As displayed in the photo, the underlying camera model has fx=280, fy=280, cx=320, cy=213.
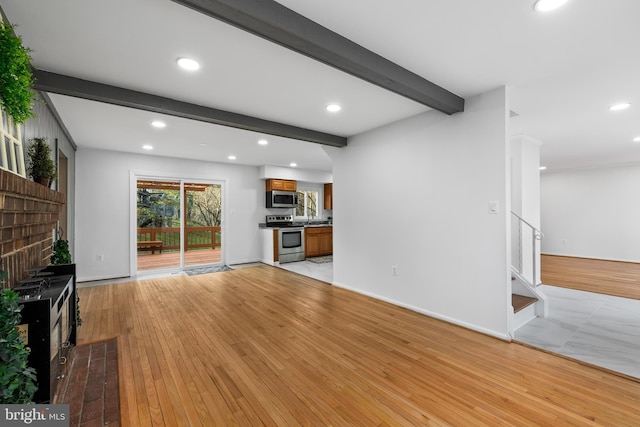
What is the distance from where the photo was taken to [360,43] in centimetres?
203

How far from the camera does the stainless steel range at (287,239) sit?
22.1 ft

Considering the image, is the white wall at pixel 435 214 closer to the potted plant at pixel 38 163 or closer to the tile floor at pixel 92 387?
the tile floor at pixel 92 387

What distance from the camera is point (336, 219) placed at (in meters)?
4.75

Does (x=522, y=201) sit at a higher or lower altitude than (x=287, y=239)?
higher

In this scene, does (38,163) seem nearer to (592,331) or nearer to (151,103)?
(151,103)

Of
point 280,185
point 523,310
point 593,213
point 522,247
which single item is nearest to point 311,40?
point 523,310

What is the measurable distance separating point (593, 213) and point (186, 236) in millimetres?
10332

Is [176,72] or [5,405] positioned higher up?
[176,72]

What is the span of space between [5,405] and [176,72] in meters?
2.35

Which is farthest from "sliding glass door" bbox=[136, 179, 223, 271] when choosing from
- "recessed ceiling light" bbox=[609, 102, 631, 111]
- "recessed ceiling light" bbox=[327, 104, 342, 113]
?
"recessed ceiling light" bbox=[609, 102, 631, 111]

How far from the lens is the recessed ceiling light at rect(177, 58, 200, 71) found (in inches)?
86.7

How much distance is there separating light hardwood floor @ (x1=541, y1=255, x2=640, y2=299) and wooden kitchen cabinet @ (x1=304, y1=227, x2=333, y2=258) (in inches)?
184

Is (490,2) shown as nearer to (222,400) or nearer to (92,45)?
(92,45)

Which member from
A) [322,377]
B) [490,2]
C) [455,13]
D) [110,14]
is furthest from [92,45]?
[322,377]
